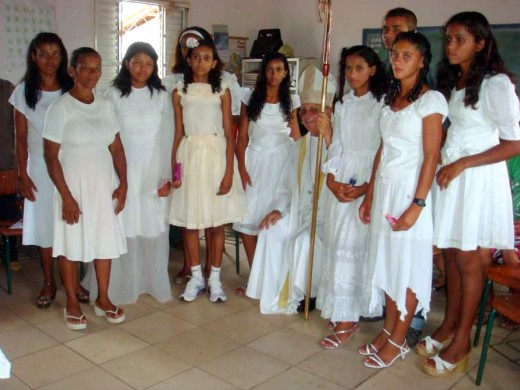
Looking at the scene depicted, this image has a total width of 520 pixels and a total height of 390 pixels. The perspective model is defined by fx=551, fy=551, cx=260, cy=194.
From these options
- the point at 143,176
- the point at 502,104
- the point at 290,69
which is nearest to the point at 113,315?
the point at 143,176

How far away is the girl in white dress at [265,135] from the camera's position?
3.31 m

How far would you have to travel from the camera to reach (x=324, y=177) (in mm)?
3148

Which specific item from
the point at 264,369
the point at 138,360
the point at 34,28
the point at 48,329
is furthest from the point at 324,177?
the point at 34,28

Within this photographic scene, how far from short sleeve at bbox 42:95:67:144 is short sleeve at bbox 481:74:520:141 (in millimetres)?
1993

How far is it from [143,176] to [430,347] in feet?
5.93

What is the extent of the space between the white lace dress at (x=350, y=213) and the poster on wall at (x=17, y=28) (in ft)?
9.93

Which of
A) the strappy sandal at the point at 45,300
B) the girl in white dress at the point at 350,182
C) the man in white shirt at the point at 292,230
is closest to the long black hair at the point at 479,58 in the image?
the girl in white dress at the point at 350,182

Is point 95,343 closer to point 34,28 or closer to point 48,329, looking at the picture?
point 48,329

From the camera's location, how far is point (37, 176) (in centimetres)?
319

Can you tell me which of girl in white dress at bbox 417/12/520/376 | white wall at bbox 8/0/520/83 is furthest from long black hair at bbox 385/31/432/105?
white wall at bbox 8/0/520/83

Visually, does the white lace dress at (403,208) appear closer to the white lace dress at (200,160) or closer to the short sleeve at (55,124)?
the white lace dress at (200,160)

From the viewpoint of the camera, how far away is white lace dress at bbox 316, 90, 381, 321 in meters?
2.72

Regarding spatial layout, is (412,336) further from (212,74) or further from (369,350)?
(212,74)

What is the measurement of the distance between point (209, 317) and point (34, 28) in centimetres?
300
